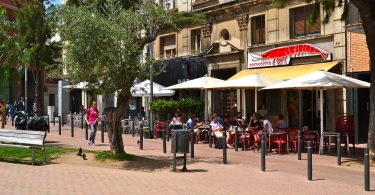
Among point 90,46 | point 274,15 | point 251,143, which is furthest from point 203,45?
point 90,46

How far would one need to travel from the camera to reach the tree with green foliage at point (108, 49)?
43.3 feet

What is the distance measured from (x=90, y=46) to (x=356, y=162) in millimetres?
8020

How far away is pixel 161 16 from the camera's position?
14656 mm

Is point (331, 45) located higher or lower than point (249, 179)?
higher

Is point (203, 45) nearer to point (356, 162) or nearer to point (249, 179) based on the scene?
point (356, 162)

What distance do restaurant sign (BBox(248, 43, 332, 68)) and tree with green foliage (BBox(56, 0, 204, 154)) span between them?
9009 millimetres

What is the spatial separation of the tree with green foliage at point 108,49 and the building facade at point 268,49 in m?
7.64

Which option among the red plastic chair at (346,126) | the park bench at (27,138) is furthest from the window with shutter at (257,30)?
the park bench at (27,138)

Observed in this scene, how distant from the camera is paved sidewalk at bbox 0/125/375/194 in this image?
10.1m

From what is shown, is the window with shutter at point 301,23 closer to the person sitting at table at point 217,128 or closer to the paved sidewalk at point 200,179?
the person sitting at table at point 217,128

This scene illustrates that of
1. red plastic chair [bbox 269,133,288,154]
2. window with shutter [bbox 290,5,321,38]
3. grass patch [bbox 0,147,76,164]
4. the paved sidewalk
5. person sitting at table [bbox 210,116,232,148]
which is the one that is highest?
window with shutter [bbox 290,5,321,38]

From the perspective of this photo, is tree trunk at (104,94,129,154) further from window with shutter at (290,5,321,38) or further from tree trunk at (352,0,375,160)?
window with shutter at (290,5,321,38)

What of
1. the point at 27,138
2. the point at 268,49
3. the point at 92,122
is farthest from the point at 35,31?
the point at 27,138

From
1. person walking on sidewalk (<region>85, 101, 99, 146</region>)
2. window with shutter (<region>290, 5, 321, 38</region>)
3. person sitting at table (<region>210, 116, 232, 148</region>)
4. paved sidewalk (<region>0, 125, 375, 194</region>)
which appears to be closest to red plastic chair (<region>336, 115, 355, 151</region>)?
paved sidewalk (<region>0, 125, 375, 194</region>)
